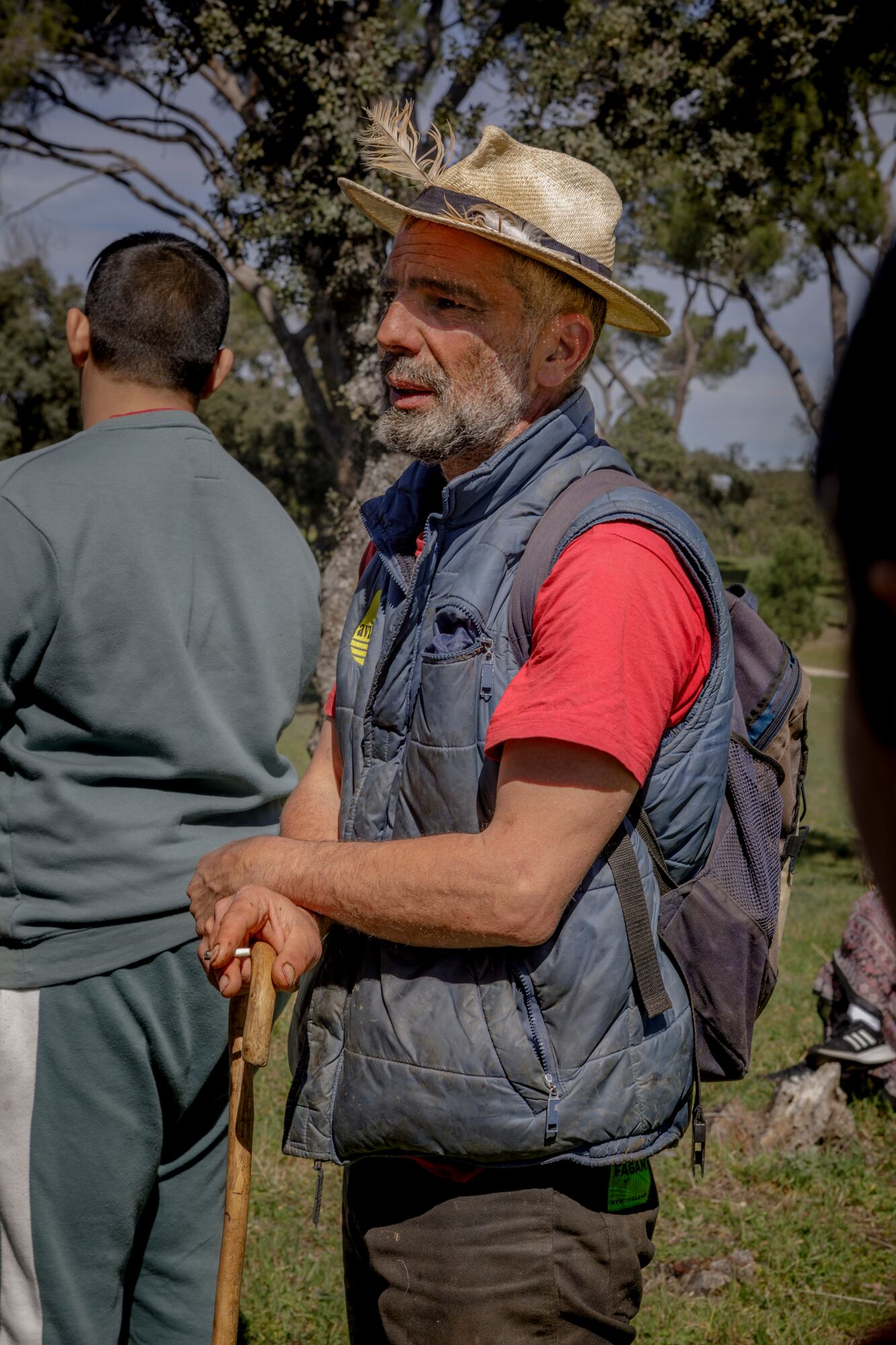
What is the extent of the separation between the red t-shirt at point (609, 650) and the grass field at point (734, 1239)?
54.5 inches

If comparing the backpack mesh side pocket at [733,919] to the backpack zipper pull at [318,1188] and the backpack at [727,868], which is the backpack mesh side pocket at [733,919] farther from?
the backpack zipper pull at [318,1188]

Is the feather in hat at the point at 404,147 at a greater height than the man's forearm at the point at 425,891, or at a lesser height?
greater

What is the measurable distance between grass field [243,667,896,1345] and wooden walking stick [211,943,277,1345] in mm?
1570

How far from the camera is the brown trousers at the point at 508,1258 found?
177 centimetres

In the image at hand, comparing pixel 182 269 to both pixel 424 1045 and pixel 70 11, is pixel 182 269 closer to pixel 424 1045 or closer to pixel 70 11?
pixel 424 1045

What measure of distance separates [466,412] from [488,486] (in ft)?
0.61

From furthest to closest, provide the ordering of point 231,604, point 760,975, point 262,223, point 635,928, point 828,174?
point 828,174
point 262,223
point 231,604
point 760,975
point 635,928

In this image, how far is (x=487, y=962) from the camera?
5.63ft

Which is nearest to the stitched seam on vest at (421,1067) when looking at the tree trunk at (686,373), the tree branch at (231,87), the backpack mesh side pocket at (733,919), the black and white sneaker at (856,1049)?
the backpack mesh side pocket at (733,919)

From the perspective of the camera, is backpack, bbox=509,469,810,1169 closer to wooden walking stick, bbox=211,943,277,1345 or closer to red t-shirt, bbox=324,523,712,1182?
red t-shirt, bbox=324,523,712,1182

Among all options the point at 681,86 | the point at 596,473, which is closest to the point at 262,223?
the point at 681,86

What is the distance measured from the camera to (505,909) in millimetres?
1601

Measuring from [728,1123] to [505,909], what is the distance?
127 inches

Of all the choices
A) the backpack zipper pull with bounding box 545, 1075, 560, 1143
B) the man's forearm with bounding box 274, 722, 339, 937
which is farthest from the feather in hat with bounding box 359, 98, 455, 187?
the backpack zipper pull with bounding box 545, 1075, 560, 1143
